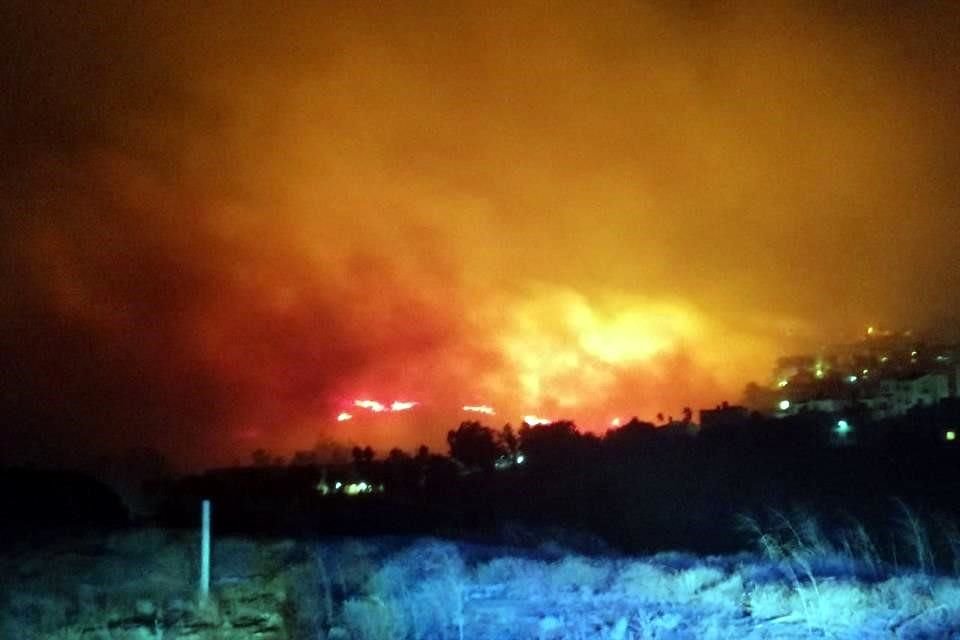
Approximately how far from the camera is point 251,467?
43562 millimetres

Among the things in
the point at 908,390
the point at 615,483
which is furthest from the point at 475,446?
the point at 908,390

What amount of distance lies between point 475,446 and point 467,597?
33607mm

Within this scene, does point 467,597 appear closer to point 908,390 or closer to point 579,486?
point 579,486

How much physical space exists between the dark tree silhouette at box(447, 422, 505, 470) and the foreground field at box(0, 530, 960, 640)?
89.5ft

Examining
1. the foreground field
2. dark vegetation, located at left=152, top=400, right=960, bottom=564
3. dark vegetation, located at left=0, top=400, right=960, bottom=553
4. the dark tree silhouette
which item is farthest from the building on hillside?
the foreground field

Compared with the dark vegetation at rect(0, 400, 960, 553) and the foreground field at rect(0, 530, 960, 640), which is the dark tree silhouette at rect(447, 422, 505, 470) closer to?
the dark vegetation at rect(0, 400, 960, 553)

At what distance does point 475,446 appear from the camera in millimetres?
44312

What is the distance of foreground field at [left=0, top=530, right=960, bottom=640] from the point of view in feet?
29.4

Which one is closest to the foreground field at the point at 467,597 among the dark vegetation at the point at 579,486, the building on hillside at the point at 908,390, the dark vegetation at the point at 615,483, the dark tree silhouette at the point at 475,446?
the dark vegetation at the point at 579,486

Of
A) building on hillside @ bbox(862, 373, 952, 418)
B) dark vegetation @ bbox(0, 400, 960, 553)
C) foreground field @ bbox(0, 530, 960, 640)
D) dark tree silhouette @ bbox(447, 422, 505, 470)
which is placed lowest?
foreground field @ bbox(0, 530, 960, 640)

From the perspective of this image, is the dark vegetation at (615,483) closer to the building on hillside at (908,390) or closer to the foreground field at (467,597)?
the foreground field at (467,597)

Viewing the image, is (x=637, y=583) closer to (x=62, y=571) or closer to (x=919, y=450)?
(x=62, y=571)

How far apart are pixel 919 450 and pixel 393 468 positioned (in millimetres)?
18712

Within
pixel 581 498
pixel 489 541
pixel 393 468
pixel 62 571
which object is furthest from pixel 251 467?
pixel 62 571
